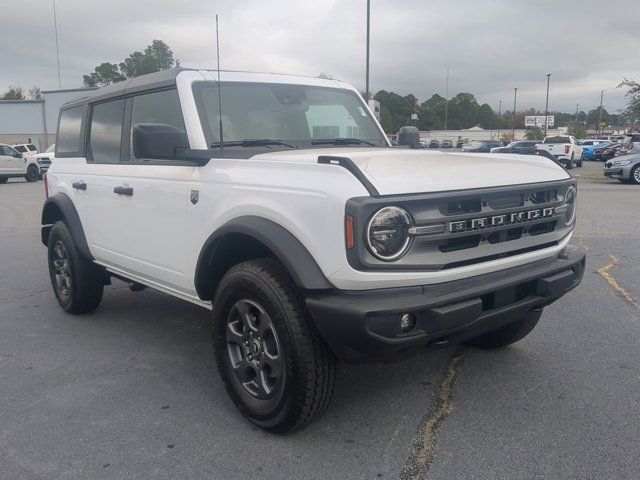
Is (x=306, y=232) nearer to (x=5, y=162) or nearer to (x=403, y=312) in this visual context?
(x=403, y=312)

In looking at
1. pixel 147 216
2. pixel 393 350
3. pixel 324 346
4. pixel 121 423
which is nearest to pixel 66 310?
pixel 147 216

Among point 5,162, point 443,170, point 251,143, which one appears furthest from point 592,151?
point 443,170

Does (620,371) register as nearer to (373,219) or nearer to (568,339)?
(568,339)

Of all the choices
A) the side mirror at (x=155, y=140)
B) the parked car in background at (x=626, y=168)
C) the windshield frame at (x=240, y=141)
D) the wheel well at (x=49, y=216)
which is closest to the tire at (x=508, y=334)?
the windshield frame at (x=240, y=141)

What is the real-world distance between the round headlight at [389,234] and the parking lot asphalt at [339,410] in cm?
104

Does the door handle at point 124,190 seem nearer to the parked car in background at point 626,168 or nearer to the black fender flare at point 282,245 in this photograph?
the black fender flare at point 282,245

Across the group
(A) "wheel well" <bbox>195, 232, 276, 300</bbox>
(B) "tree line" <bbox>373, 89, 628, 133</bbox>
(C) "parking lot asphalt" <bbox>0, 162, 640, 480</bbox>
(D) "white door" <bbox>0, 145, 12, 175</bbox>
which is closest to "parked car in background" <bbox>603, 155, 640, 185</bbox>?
(C) "parking lot asphalt" <bbox>0, 162, 640, 480</bbox>

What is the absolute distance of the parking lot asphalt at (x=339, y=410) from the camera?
2887mm

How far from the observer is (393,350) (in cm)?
271

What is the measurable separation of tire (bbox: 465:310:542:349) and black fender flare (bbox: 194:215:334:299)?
6.12 ft

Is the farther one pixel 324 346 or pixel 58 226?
pixel 58 226

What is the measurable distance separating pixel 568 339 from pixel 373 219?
2673mm

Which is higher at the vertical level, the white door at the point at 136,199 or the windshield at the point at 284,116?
the windshield at the point at 284,116

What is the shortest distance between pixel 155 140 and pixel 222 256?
2.56 feet
